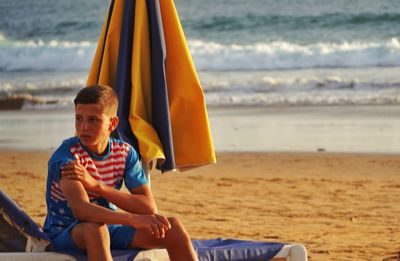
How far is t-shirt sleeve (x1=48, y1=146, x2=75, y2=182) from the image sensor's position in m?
4.77

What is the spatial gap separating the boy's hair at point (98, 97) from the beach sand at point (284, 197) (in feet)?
8.08

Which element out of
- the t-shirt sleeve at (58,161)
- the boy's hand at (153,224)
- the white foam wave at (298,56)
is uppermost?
the t-shirt sleeve at (58,161)

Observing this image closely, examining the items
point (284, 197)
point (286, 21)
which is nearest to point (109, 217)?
point (284, 197)

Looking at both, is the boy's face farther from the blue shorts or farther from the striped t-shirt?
the blue shorts

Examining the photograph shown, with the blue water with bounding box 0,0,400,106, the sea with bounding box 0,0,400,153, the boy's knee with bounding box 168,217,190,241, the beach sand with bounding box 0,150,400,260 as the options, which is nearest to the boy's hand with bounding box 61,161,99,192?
the boy's knee with bounding box 168,217,190,241

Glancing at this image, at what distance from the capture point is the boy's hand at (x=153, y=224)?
464cm

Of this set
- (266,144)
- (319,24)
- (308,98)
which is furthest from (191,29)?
(266,144)

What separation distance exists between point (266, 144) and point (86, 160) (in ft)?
26.4

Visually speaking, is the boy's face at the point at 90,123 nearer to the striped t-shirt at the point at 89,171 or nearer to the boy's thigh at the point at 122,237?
the striped t-shirt at the point at 89,171

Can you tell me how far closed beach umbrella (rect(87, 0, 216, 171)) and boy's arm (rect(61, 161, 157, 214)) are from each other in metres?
0.86

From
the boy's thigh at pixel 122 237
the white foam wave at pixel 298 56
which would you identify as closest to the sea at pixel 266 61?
the white foam wave at pixel 298 56

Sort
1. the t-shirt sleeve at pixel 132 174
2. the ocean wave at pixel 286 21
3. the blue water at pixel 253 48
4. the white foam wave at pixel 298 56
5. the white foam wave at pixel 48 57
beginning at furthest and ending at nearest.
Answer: the ocean wave at pixel 286 21 < the white foam wave at pixel 48 57 < the white foam wave at pixel 298 56 < the blue water at pixel 253 48 < the t-shirt sleeve at pixel 132 174

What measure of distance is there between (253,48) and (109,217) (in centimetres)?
2159

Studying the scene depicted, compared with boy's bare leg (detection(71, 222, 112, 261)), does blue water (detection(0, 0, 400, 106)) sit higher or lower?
lower
